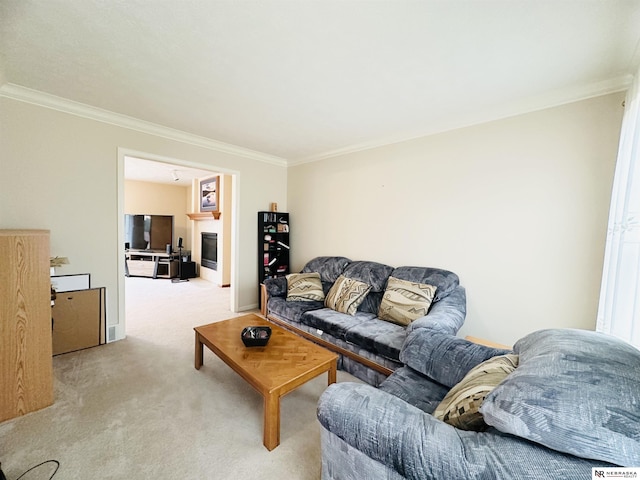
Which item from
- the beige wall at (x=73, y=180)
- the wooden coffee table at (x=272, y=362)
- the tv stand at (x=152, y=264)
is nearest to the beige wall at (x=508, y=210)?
the wooden coffee table at (x=272, y=362)

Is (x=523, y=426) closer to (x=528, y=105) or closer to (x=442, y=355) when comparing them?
(x=442, y=355)

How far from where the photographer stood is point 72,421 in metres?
1.69

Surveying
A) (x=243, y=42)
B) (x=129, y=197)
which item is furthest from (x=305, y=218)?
(x=129, y=197)

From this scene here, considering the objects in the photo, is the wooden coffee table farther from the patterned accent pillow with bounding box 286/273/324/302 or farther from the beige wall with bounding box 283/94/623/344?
the beige wall with bounding box 283/94/623/344

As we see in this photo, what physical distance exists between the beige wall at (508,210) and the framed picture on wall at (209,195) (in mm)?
3619

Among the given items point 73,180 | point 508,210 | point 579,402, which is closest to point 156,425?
point 579,402

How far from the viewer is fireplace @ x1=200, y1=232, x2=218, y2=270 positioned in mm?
5992

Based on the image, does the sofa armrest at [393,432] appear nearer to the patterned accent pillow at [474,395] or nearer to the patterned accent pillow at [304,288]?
the patterned accent pillow at [474,395]

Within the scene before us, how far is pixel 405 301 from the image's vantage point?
253 cm

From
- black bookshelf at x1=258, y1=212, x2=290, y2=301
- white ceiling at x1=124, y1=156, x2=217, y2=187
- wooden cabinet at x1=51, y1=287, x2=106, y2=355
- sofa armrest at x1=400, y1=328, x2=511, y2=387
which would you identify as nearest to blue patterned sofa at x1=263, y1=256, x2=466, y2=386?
sofa armrest at x1=400, y1=328, x2=511, y2=387

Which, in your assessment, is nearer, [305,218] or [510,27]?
[510,27]

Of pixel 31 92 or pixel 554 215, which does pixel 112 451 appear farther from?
pixel 554 215

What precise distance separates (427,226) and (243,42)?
2.37 m

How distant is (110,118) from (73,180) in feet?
2.47
